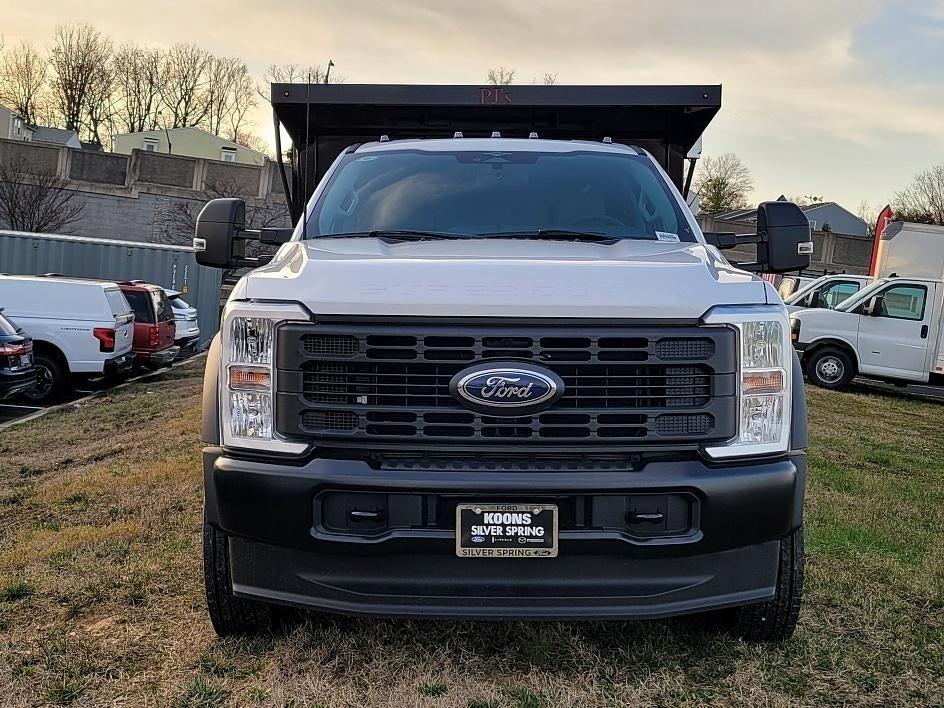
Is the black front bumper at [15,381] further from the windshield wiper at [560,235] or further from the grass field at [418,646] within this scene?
the windshield wiper at [560,235]

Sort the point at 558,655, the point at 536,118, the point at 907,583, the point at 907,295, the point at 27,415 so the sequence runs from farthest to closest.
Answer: the point at 907,295 < the point at 27,415 < the point at 536,118 < the point at 907,583 < the point at 558,655

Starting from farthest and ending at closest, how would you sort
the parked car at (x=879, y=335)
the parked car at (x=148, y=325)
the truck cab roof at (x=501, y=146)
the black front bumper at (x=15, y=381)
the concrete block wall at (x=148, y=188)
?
the concrete block wall at (x=148, y=188) < the parked car at (x=148, y=325) < the parked car at (x=879, y=335) < the black front bumper at (x=15, y=381) < the truck cab roof at (x=501, y=146)

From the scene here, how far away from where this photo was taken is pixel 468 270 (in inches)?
117

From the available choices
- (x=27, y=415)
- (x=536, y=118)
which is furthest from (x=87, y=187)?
(x=536, y=118)

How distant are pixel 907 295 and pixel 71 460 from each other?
12.9 meters

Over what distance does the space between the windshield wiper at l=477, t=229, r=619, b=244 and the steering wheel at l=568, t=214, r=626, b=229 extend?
182 millimetres

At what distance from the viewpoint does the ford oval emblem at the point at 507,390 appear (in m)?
2.83

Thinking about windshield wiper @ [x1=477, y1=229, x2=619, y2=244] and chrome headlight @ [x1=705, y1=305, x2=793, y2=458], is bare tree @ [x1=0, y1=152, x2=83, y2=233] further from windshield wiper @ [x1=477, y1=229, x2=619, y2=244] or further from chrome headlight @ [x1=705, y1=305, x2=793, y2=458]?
chrome headlight @ [x1=705, y1=305, x2=793, y2=458]

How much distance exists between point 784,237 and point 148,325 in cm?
1357

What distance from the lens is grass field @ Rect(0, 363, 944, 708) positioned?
3.07 meters

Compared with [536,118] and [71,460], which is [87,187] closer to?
[71,460]

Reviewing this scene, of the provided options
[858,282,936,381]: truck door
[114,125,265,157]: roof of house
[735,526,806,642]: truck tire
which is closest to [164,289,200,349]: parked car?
[858,282,936,381]: truck door

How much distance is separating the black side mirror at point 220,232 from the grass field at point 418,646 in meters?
1.48

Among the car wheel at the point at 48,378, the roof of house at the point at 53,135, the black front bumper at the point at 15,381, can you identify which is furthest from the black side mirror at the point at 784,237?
the roof of house at the point at 53,135
